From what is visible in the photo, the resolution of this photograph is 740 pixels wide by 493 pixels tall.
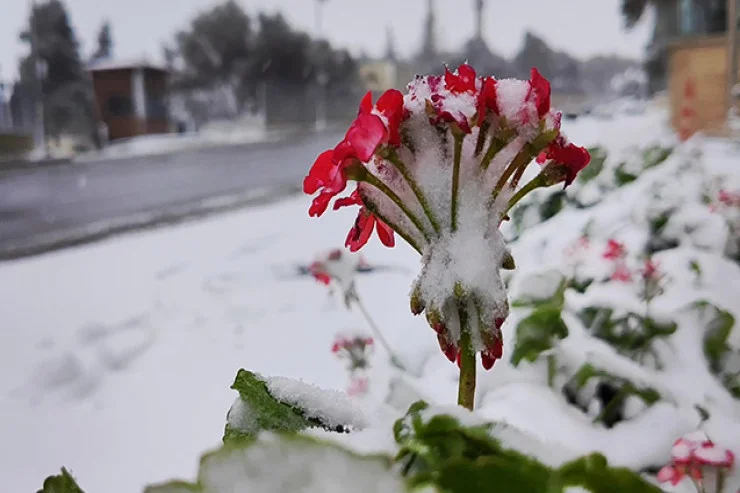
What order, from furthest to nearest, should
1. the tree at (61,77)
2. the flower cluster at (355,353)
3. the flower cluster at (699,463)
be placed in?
the tree at (61,77) < the flower cluster at (355,353) < the flower cluster at (699,463)

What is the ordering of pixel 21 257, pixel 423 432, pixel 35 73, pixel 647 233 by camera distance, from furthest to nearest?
pixel 35 73
pixel 21 257
pixel 647 233
pixel 423 432

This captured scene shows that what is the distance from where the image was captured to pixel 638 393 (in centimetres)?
73

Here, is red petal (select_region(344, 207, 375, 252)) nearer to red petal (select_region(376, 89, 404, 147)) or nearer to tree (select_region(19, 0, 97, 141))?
red petal (select_region(376, 89, 404, 147))

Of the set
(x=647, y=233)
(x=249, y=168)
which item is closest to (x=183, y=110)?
(x=249, y=168)

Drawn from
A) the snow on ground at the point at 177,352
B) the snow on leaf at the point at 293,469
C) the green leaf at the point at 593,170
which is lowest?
the snow on ground at the point at 177,352

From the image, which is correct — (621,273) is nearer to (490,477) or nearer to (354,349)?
(354,349)

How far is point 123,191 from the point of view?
486cm

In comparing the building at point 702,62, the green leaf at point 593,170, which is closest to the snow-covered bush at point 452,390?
the green leaf at point 593,170

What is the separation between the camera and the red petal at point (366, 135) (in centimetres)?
26

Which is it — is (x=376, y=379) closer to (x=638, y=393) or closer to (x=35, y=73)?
(x=638, y=393)

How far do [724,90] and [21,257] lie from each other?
5151 millimetres

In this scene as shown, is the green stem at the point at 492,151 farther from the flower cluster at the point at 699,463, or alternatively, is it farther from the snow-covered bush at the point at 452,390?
the flower cluster at the point at 699,463

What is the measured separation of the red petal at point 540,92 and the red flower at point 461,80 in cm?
3

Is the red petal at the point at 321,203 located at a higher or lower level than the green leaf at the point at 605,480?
higher
